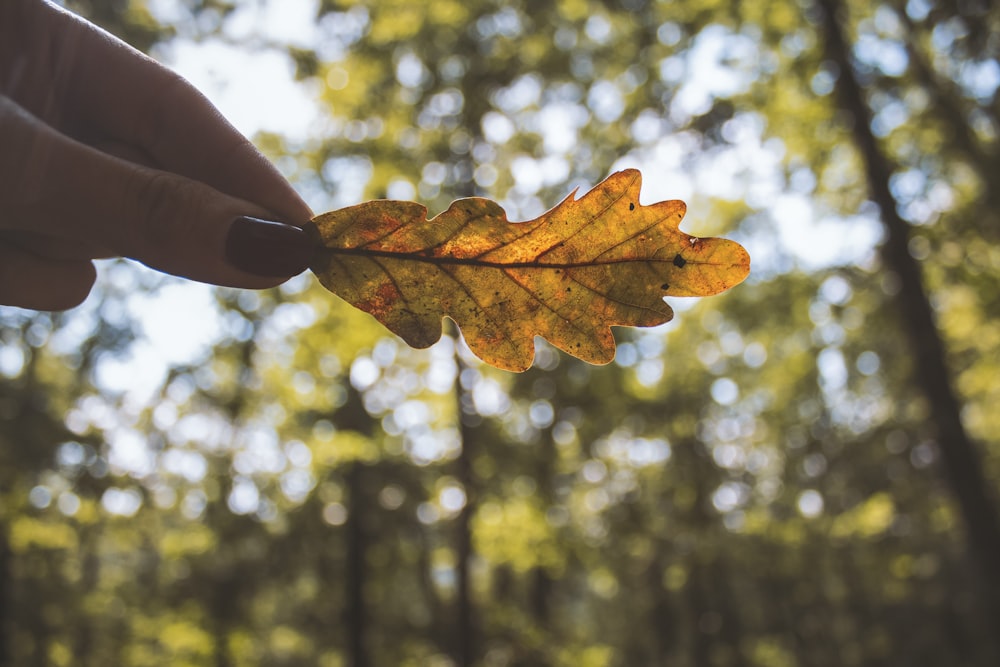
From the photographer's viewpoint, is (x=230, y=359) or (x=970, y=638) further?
(x=970, y=638)

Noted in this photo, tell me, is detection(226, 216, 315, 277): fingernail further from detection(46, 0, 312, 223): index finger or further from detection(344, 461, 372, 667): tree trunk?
detection(344, 461, 372, 667): tree trunk

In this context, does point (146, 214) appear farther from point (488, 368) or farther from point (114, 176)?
point (488, 368)

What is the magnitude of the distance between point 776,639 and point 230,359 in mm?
21982

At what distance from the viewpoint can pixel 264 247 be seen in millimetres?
721

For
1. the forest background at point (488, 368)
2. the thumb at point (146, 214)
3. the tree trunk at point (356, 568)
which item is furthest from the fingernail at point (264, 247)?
the tree trunk at point (356, 568)

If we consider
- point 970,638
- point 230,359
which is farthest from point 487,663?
point 970,638

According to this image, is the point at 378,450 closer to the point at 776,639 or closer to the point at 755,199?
the point at 755,199

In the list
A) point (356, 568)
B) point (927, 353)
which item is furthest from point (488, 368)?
point (356, 568)

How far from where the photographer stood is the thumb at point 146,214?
27.0 inches

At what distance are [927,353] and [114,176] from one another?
719 cm

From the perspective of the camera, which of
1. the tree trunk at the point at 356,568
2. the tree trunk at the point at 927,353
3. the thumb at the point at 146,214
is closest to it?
the thumb at the point at 146,214

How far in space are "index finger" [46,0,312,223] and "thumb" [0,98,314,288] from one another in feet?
0.19

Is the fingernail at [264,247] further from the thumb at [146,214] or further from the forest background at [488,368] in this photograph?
the forest background at [488,368]

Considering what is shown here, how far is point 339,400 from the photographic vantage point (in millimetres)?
8406
